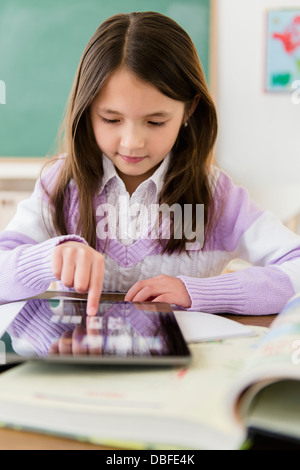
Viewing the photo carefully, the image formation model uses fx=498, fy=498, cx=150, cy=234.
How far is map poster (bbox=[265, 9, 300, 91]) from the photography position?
2307 millimetres

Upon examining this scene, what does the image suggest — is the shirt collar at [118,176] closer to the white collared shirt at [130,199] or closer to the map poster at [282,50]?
the white collared shirt at [130,199]

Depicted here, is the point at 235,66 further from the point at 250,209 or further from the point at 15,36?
the point at 250,209

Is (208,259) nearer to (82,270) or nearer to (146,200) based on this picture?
(146,200)

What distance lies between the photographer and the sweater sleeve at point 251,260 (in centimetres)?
67

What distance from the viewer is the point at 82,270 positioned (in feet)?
1.77

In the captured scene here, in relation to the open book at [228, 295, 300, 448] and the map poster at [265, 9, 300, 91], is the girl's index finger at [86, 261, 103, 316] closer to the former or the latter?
the open book at [228, 295, 300, 448]

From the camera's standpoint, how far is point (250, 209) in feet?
2.97

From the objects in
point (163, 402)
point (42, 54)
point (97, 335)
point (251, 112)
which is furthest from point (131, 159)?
point (42, 54)

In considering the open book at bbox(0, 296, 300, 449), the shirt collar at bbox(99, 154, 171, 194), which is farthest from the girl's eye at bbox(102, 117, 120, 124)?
the open book at bbox(0, 296, 300, 449)

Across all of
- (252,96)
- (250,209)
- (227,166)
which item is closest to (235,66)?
(252,96)

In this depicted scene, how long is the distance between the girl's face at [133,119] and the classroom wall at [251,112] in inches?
60.9

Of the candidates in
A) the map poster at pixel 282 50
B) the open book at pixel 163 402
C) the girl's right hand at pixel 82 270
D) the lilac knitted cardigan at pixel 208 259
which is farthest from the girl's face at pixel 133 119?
the map poster at pixel 282 50

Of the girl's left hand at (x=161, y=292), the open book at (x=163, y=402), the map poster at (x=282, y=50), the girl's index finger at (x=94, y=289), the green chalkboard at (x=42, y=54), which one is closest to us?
the open book at (x=163, y=402)

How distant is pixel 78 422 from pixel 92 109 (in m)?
0.60
